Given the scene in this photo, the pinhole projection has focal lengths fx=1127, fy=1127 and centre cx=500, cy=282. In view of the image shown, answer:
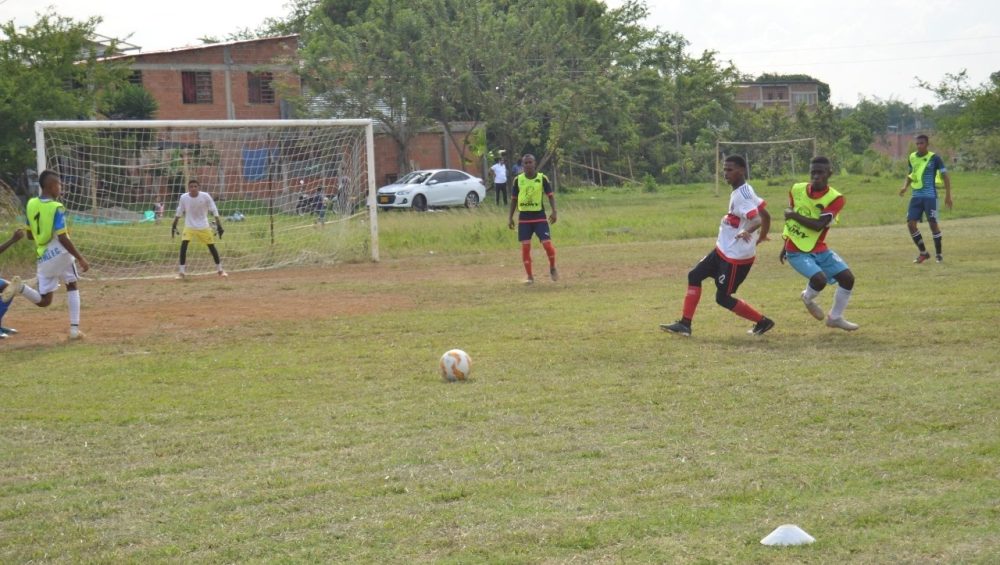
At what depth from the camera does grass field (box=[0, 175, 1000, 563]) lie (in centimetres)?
551

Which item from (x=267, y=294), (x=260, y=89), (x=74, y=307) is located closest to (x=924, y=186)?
(x=267, y=294)

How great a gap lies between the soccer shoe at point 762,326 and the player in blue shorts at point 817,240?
44cm

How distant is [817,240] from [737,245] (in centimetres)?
93

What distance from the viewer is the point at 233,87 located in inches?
1895

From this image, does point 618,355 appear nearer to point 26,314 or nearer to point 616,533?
point 616,533

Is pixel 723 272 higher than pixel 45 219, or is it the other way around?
pixel 45 219

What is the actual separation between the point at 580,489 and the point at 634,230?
21.6 m

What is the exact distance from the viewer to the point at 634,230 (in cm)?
2752

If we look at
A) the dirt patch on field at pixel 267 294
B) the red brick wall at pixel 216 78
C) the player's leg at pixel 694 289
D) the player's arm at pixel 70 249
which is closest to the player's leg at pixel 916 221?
the dirt patch on field at pixel 267 294

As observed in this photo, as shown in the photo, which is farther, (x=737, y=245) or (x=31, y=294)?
(x=31, y=294)

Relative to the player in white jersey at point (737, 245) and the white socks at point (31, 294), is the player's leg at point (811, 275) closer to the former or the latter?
the player in white jersey at point (737, 245)

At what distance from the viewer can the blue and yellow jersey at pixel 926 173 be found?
17781 millimetres

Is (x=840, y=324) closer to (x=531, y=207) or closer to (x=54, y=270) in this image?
(x=531, y=207)

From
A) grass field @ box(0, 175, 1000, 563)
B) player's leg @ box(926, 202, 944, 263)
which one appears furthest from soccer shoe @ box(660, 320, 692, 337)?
player's leg @ box(926, 202, 944, 263)
